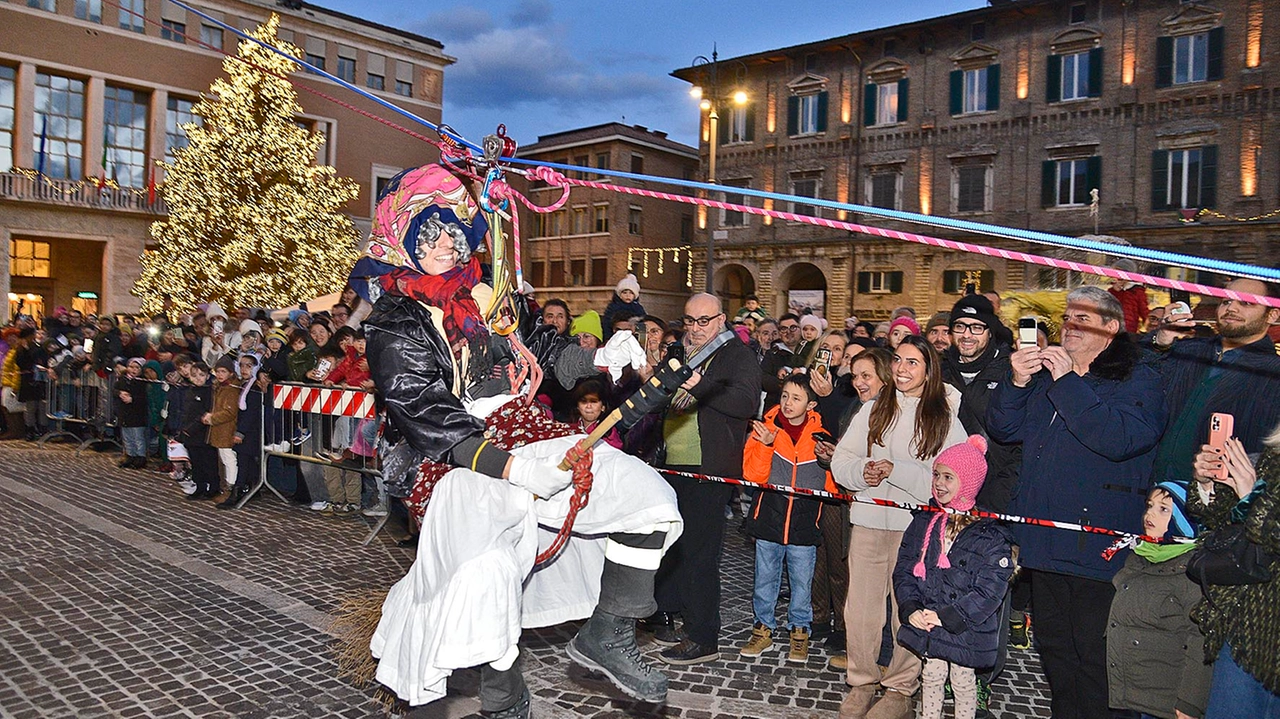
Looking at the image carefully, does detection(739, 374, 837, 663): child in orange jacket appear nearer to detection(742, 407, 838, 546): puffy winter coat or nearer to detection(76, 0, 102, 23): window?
detection(742, 407, 838, 546): puffy winter coat

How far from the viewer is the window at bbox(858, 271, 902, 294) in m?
31.8

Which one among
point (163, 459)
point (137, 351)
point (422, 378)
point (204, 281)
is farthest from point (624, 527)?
point (204, 281)

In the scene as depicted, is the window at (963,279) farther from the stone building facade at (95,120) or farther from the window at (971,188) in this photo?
the stone building facade at (95,120)

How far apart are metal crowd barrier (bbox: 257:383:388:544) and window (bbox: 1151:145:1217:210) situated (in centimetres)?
2640

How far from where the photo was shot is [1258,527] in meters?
2.88

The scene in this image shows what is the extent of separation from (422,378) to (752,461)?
2768 mm

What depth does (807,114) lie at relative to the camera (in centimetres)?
3462

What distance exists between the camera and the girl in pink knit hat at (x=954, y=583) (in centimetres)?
412

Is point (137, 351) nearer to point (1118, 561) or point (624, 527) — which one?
point (624, 527)

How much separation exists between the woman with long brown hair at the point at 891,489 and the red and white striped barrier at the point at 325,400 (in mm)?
5241

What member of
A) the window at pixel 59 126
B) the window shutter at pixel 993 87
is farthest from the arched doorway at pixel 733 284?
the window at pixel 59 126

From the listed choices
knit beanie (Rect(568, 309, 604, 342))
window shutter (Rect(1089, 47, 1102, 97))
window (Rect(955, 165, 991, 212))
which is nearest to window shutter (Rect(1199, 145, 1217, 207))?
window shutter (Rect(1089, 47, 1102, 97))

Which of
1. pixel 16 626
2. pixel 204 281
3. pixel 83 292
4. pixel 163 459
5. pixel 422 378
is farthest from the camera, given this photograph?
pixel 83 292

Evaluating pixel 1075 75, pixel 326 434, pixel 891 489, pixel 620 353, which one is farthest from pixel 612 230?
pixel 620 353
